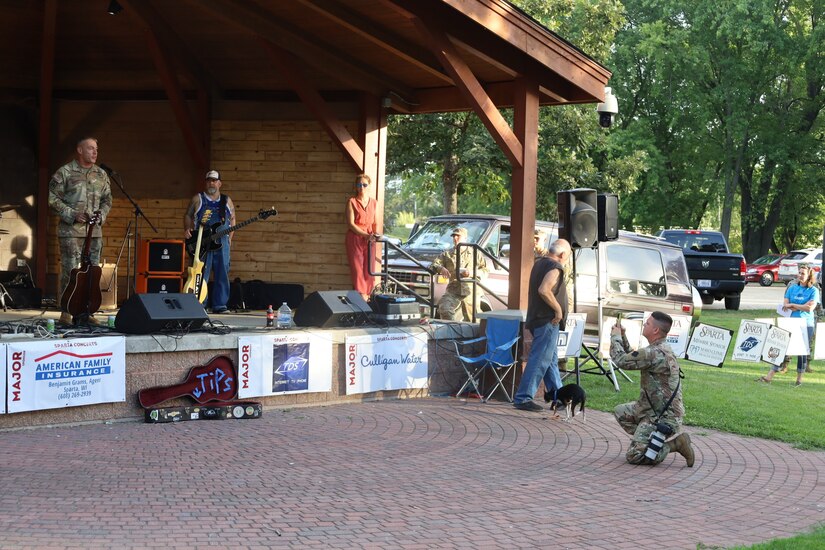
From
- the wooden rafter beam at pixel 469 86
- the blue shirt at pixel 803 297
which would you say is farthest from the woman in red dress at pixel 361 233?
the blue shirt at pixel 803 297

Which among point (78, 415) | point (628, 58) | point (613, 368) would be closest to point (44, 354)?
point (78, 415)

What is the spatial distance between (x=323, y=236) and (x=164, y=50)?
340 cm

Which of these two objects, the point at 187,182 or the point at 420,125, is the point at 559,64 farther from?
the point at 420,125

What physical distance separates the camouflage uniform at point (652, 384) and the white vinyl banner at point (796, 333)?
248 inches

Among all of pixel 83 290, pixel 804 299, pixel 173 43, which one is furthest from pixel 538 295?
pixel 173 43

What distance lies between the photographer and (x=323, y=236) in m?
14.9

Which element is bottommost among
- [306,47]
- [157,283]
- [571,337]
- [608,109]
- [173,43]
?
[571,337]

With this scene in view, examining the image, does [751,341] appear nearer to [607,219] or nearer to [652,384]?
[607,219]

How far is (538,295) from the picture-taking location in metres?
10.7

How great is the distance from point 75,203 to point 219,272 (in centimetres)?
277

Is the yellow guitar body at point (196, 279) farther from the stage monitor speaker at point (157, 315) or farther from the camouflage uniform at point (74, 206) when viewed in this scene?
the stage monitor speaker at point (157, 315)

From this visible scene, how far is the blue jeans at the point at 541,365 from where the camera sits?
35.4 feet

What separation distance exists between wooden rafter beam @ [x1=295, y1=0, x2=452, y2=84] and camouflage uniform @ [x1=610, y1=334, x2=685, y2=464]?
17.1ft

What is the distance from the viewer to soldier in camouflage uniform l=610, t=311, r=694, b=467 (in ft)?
27.2
